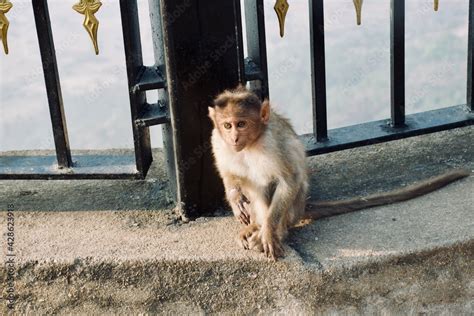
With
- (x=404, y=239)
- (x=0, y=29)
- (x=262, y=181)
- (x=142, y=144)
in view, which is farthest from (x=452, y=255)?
(x=0, y=29)

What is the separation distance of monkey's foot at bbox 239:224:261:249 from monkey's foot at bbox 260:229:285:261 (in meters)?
0.04

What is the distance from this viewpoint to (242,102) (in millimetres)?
3002

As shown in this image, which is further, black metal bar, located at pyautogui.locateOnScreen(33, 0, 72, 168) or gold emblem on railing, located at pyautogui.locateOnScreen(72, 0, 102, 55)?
black metal bar, located at pyautogui.locateOnScreen(33, 0, 72, 168)

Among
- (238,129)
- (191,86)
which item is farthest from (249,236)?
(191,86)

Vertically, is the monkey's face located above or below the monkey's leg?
above

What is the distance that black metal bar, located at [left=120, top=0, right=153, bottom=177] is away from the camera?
10.0ft

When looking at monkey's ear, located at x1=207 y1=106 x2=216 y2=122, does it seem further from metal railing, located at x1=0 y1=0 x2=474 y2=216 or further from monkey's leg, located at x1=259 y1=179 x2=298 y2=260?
monkey's leg, located at x1=259 y1=179 x2=298 y2=260

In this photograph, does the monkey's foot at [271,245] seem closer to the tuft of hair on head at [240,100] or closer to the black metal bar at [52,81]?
the tuft of hair on head at [240,100]

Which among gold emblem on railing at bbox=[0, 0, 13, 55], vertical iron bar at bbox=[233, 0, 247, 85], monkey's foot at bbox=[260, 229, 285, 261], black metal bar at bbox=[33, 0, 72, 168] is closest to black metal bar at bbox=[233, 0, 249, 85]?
vertical iron bar at bbox=[233, 0, 247, 85]

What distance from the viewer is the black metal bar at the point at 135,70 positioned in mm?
3059

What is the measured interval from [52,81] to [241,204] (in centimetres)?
98

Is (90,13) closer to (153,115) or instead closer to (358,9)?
(153,115)

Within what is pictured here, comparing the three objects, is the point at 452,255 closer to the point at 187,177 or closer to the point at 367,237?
the point at 367,237

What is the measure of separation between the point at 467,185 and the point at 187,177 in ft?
4.24
